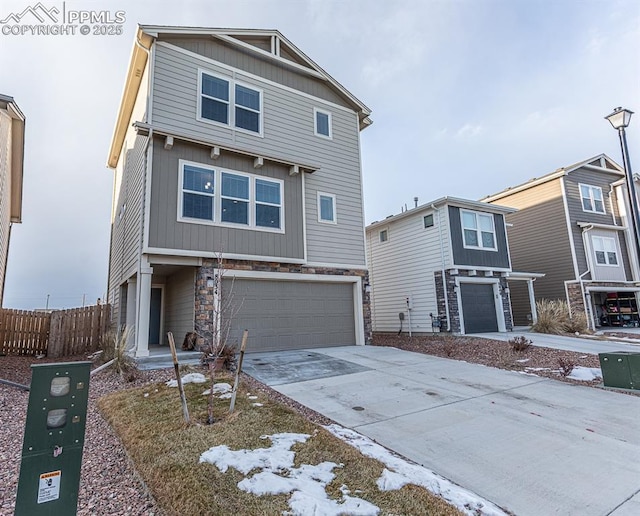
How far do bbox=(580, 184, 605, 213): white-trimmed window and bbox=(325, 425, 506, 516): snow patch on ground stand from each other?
19.4 metres

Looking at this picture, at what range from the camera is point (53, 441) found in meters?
2.05

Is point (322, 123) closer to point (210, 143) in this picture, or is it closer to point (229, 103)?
point (229, 103)

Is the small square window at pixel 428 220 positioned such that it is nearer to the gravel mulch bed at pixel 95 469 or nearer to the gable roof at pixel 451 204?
the gable roof at pixel 451 204

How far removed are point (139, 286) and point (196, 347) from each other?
6.33ft

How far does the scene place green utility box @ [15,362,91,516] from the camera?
1979 millimetres

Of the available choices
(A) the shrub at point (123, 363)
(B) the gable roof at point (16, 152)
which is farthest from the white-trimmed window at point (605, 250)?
(B) the gable roof at point (16, 152)

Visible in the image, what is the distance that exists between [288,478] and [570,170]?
20094 millimetres

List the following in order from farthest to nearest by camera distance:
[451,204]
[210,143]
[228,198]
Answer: [451,204], [228,198], [210,143]

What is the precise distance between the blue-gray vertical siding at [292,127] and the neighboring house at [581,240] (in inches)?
452

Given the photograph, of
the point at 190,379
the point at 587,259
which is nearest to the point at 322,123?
the point at 190,379

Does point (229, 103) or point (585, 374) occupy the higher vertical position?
point (229, 103)

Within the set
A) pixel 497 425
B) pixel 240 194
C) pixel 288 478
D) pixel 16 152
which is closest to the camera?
pixel 288 478

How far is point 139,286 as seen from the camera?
315 inches

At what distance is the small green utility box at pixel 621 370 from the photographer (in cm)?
588
